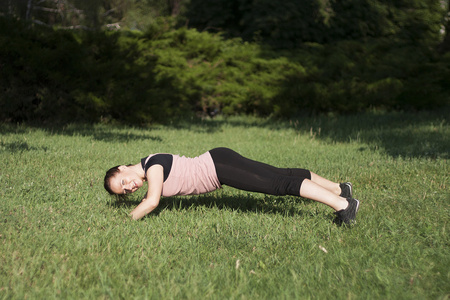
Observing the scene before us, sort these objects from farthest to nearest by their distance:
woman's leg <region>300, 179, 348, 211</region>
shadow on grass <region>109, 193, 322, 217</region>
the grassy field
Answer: shadow on grass <region>109, 193, 322, 217</region> → woman's leg <region>300, 179, 348, 211</region> → the grassy field

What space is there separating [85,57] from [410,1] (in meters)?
17.0

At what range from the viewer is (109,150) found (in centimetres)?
726

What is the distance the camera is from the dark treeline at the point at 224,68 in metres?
9.67

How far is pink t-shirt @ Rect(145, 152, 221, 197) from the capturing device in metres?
3.96

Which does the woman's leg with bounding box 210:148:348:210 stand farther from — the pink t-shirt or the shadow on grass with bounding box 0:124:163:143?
the shadow on grass with bounding box 0:124:163:143

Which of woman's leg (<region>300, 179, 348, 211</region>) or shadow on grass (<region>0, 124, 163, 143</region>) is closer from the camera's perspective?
woman's leg (<region>300, 179, 348, 211</region>)

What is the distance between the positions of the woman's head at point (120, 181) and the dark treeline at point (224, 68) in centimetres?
635

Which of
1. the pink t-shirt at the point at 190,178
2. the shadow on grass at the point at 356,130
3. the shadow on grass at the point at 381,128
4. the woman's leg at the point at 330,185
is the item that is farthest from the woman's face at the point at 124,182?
the shadow on grass at the point at 381,128

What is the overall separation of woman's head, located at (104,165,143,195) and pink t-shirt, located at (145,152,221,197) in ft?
0.72

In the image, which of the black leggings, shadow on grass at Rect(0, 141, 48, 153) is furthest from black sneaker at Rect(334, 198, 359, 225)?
shadow on grass at Rect(0, 141, 48, 153)

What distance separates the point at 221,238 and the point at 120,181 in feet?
3.69

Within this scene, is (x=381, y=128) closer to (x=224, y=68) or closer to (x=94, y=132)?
(x=224, y=68)

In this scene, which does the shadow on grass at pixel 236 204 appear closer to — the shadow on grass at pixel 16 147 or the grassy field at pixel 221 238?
the grassy field at pixel 221 238

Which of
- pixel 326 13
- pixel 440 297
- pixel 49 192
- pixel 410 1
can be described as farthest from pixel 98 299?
pixel 410 1
